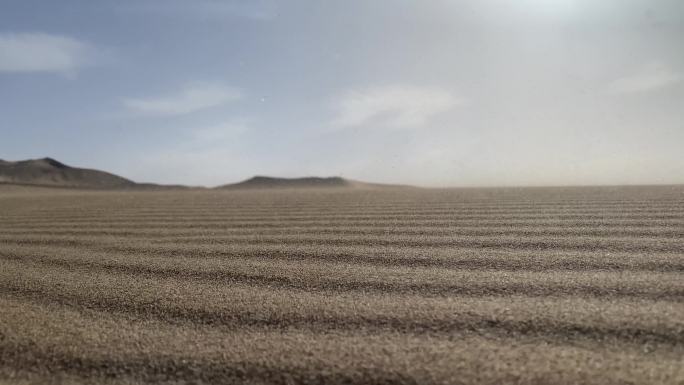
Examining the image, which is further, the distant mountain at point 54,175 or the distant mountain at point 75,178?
the distant mountain at point 54,175

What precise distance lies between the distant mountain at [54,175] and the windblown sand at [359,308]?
775 inches

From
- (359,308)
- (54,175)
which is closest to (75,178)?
(54,175)

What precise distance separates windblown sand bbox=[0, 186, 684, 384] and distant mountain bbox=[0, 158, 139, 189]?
19678mm

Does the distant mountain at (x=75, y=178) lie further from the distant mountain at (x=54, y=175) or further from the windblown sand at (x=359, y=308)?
the windblown sand at (x=359, y=308)

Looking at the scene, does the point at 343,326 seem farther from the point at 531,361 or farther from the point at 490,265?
the point at 490,265

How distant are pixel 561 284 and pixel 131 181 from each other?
21706 millimetres

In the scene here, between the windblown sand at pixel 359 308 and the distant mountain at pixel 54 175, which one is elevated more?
the distant mountain at pixel 54 175

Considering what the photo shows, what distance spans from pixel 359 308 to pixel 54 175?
24191mm

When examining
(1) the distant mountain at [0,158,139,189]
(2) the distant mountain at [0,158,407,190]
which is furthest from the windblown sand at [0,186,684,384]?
(1) the distant mountain at [0,158,139,189]

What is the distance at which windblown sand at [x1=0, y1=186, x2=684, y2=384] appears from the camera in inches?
33.3

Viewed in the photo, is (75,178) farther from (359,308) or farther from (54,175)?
(359,308)

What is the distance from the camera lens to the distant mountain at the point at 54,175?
2022cm

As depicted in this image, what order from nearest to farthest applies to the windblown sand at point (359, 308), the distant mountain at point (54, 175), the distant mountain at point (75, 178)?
the windblown sand at point (359, 308) → the distant mountain at point (75, 178) → the distant mountain at point (54, 175)

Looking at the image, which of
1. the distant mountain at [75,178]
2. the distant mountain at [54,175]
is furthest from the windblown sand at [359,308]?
the distant mountain at [54,175]
